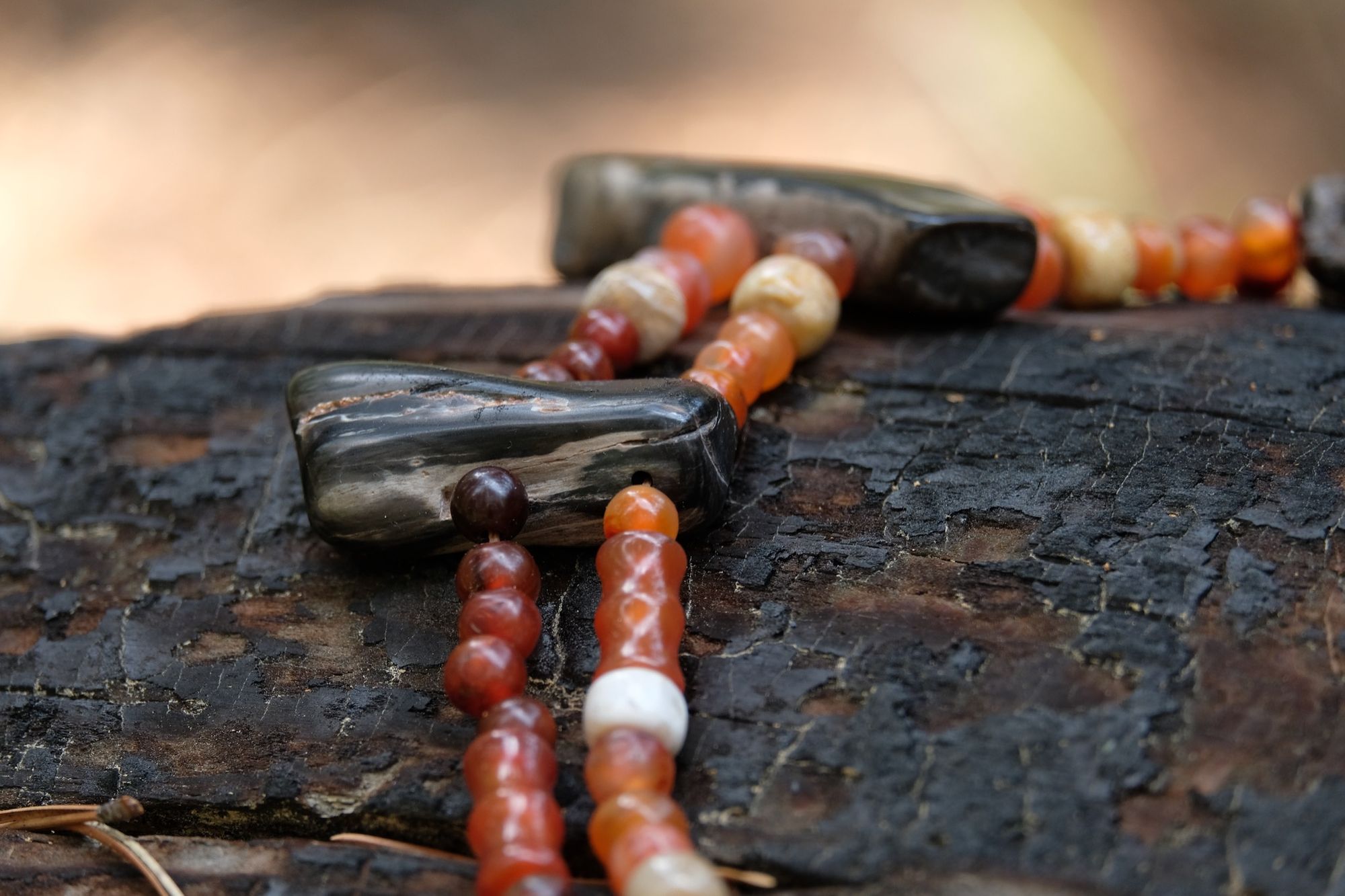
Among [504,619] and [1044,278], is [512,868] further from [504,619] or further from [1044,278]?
[1044,278]

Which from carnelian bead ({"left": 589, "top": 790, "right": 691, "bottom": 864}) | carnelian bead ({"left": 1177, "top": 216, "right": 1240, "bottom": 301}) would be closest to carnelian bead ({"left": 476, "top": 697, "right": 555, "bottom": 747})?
carnelian bead ({"left": 589, "top": 790, "right": 691, "bottom": 864})

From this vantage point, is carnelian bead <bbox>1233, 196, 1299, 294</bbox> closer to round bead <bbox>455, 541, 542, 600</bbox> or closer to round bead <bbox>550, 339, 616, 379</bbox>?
round bead <bbox>550, 339, 616, 379</bbox>

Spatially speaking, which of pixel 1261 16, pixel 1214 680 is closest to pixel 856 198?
pixel 1214 680

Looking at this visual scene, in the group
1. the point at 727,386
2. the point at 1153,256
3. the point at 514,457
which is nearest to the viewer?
the point at 514,457

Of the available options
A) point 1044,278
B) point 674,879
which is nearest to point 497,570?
point 674,879

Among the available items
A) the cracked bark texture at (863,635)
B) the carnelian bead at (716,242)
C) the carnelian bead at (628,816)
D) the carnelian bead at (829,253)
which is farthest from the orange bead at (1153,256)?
the carnelian bead at (628,816)

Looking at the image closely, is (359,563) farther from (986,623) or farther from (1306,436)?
(1306,436)

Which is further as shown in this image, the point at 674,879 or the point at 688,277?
the point at 688,277
